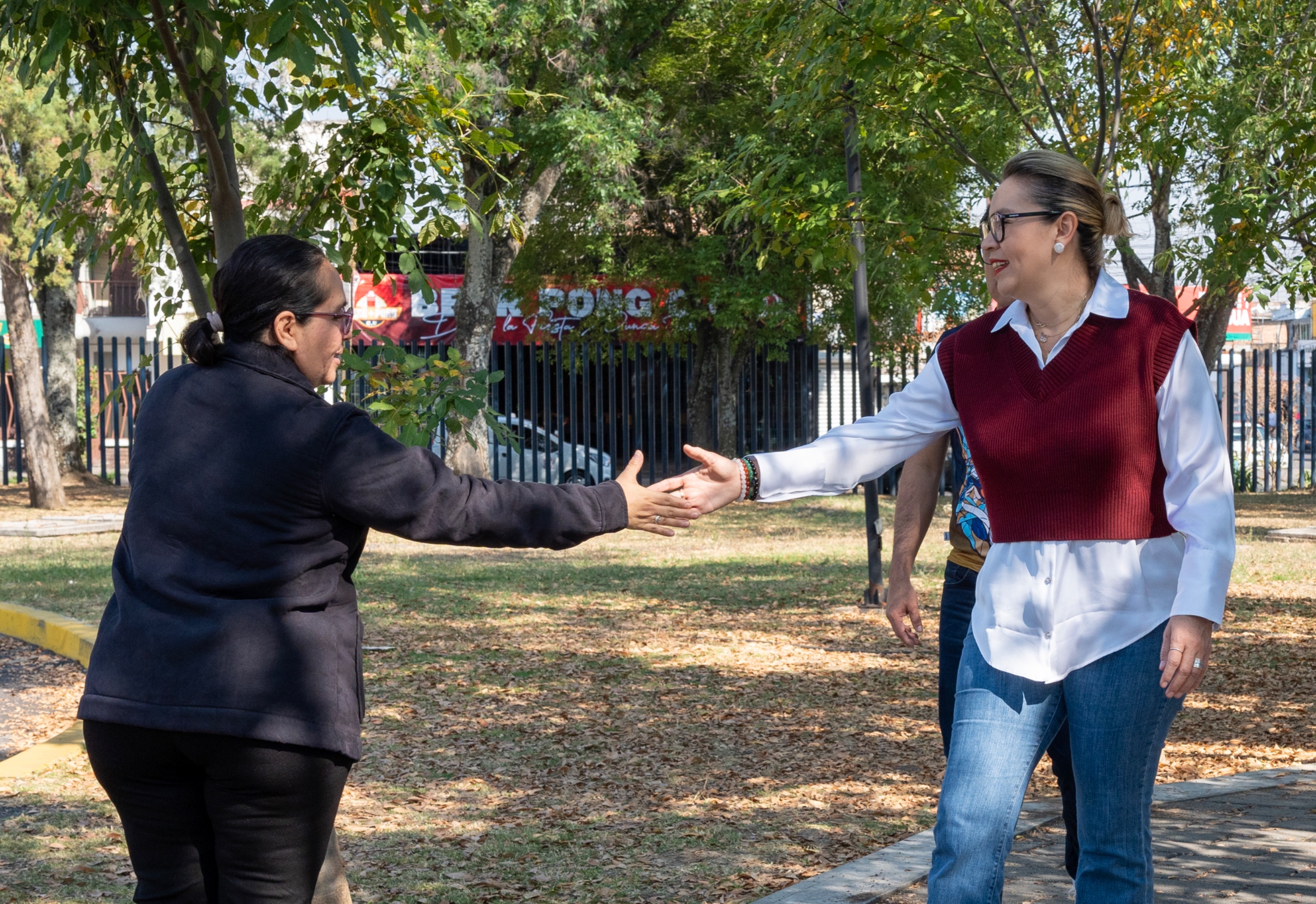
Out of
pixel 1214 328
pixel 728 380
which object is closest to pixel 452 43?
pixel 1214 328

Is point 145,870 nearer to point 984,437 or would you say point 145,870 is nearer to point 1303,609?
point 984,437

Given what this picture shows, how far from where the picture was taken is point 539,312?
28.3m

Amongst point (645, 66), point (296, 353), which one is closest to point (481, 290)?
point (645, 66)

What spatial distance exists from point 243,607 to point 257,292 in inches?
25.0

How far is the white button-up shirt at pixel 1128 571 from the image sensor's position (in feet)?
8.81

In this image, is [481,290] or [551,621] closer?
[551,621]

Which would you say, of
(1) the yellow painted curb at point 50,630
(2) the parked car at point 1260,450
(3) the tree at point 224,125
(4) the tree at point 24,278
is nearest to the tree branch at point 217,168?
(3) the tree at point 224,125

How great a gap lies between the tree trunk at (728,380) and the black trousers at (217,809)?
2221cm

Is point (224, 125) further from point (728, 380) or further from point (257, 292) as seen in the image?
point (728, 380)

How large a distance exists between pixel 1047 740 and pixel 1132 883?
315 millimetres

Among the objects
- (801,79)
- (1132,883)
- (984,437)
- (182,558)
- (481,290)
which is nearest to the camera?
(182,558)

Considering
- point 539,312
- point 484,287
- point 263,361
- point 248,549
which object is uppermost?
point 539,312

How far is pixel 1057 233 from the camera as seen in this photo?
2.94m

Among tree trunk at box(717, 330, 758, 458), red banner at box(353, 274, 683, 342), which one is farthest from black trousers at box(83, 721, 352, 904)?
tree trunk at box(717, 330, 758, 458)
